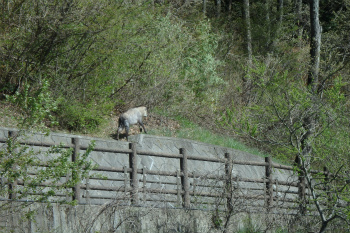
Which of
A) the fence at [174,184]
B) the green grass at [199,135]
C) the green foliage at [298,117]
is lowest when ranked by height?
the fence at [174,184]

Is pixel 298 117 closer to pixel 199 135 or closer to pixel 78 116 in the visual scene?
pixel 78 116

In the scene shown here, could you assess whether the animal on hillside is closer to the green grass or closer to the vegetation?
the vegetation

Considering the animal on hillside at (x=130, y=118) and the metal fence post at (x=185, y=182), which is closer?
the metal fence post at (x=185, y=182)

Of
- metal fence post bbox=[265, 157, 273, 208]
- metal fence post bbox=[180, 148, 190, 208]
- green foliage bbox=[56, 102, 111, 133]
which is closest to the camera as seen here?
metal fence post bbox=[180, 148, 190, 208]

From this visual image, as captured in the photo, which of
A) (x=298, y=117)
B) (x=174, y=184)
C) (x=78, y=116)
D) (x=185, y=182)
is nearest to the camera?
(x=298, y=117)

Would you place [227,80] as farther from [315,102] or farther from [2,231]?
[2,231]

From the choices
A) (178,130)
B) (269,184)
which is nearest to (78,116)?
(178,130)

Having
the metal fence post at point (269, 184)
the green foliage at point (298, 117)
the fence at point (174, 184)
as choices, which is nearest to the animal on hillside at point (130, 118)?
the metal fence post at point (269, 184)

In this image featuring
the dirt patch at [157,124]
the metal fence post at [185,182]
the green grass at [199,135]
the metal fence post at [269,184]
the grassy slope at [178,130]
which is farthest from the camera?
the green grass at [199,135]

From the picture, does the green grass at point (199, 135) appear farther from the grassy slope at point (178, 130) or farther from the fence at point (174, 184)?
the fence at point (174, 184)

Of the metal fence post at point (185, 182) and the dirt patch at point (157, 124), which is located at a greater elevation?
the dirt patch at point (157, 124)

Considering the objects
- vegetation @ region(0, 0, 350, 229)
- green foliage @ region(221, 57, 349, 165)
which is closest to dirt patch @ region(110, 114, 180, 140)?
vegetation @ region(0, 0, 350, 229)

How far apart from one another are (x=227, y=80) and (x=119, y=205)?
64.9ft

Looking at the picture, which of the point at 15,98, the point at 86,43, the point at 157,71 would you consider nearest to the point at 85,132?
the point at 86,43
